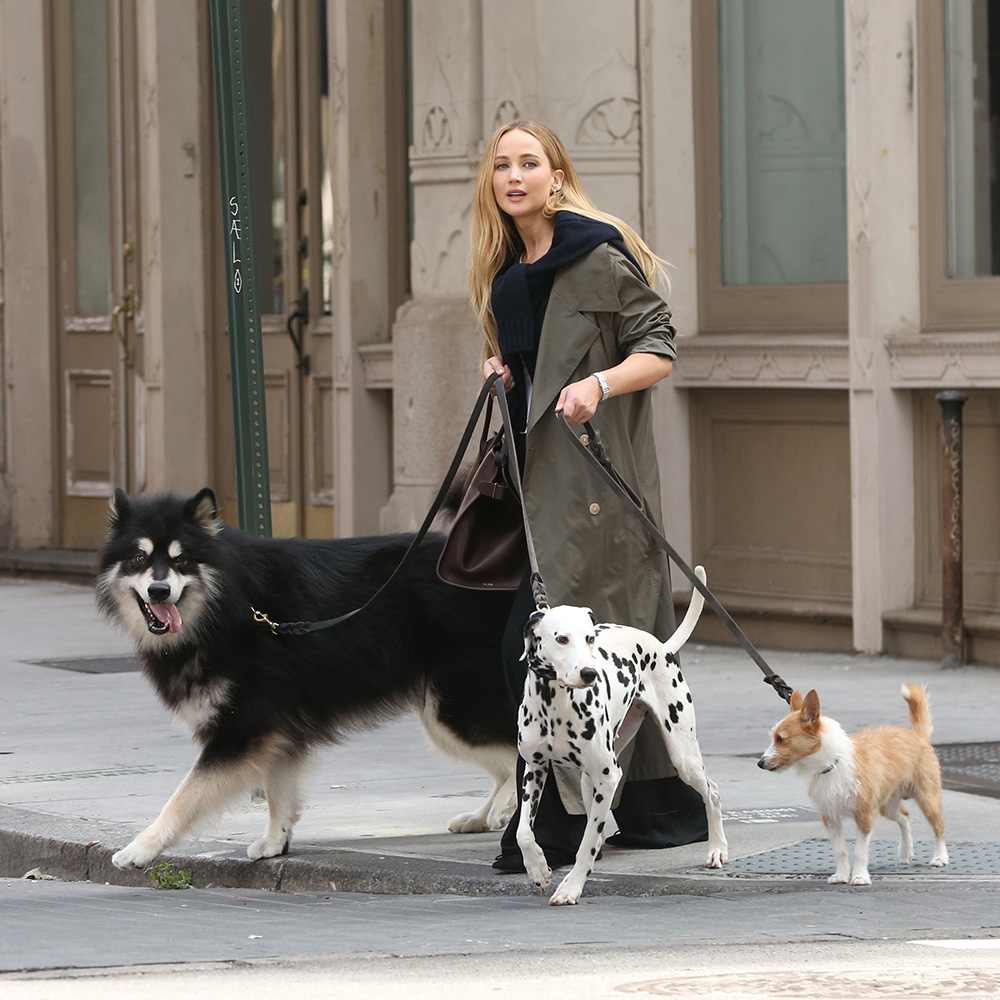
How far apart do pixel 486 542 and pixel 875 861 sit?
5.08 ft

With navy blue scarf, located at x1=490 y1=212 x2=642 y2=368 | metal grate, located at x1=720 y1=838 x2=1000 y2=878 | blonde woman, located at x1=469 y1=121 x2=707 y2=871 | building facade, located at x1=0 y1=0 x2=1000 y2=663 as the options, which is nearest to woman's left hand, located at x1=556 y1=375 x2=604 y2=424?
blonde woman, located at x1=469 y1=121 x2=707 y2=871

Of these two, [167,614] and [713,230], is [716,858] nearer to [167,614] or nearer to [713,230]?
[167,614]

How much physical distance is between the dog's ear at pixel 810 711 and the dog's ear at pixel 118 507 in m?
2.29

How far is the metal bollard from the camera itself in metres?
10.3

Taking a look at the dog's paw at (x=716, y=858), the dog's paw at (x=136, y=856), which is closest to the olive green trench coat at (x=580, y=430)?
the dog's paw at (x=716, y=858)

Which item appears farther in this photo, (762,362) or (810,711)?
(762,362)

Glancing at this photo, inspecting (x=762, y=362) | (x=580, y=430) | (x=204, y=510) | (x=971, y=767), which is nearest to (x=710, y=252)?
(x=762, y=362)

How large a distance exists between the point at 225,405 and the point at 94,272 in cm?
219

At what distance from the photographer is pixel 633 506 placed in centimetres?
597

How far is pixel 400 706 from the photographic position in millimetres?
6832

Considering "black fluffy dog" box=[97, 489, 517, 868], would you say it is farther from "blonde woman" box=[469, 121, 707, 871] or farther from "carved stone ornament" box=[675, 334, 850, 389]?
"carved stone ornament" box=[675, 334, 850, 389]

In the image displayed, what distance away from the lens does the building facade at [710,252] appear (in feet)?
35.3

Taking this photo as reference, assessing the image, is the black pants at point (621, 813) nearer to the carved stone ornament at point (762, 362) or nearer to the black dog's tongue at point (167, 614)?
the black dog's tongue at point (167, 614)

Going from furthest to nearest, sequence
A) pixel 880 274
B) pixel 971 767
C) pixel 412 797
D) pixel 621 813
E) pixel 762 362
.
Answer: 1. pixel 762 362
2. pixel 880 274
3. pixel 971 767
4. pixel 412 797
5. pixel 621 813
